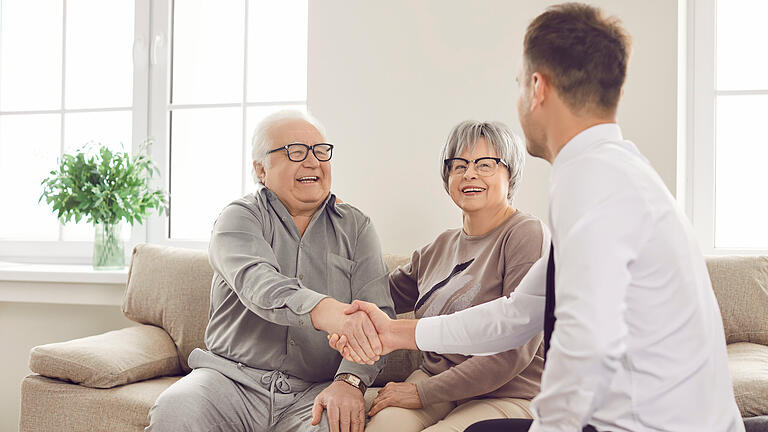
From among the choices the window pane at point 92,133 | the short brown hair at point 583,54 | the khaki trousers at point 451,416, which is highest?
the window pane at point 92,133

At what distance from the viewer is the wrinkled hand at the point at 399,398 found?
6.02 feet

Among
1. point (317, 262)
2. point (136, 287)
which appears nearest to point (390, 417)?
point (317, 262)

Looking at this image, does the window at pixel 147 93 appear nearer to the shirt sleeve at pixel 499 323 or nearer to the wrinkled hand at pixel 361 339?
the wrinkled hand at pixel 361 339

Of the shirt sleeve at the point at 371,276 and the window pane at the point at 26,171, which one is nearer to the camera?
the shirt sleeve at the point at 371,276

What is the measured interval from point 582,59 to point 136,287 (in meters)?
2.09

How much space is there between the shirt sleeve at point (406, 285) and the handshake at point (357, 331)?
503 millimetres

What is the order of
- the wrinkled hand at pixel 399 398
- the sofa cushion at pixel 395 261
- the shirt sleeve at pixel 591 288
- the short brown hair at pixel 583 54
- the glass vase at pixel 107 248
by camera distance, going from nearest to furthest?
1. the shirt sleeve at pixel 591 288
2. the short brown hair at pixel 583 54
3. the wrinkled hand at pixel 399 398
4. the sofa cushion at pixel 395 261
5. the glass vase at pixel 107 248

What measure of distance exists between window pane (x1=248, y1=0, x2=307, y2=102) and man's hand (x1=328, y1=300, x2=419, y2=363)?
5.43 ft

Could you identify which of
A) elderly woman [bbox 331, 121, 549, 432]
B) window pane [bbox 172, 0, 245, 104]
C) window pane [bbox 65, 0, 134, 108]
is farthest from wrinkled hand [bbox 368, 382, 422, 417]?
window pane [bbox 65, 0, 134, 108]

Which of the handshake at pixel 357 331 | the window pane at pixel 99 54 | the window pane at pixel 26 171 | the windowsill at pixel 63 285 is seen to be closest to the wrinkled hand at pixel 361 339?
the handshake at pixel 357 331

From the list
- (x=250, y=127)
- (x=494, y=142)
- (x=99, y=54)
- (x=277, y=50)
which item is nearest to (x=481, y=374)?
(x=494, y=142)

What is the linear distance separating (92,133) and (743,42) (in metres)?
3.16

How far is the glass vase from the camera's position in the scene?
3.04 meters

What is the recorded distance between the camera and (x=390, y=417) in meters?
1.78
